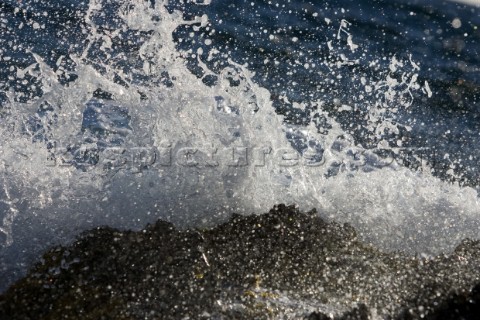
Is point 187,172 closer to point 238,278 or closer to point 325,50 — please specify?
point 238,278

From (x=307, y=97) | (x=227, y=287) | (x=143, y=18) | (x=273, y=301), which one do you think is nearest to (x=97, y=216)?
(x=227, y=287)

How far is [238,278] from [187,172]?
0.79m

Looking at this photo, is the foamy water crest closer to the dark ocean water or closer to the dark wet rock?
the dark wet rock

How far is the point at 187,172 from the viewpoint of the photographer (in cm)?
284

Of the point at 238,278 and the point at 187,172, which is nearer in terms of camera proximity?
the point at 238,278

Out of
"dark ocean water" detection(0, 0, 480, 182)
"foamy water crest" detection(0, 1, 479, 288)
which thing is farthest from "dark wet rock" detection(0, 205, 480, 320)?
"dark ocean water" detection(0, 0, 480, 182)

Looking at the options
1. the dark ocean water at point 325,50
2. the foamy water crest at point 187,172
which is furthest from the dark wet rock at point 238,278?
the dark ocean water at point 325,50

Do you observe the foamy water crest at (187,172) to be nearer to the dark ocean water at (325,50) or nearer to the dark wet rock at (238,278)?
the dark wet rock at (238,278)

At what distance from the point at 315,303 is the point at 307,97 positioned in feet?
8.59

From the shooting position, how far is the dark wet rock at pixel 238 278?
6.84ft

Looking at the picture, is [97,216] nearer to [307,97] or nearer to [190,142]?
[190,142]

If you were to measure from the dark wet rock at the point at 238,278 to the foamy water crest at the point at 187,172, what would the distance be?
0.16 metres

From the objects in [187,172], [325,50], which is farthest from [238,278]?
Result: [325,50]

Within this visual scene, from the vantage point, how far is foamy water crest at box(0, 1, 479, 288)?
2631 millimetres
